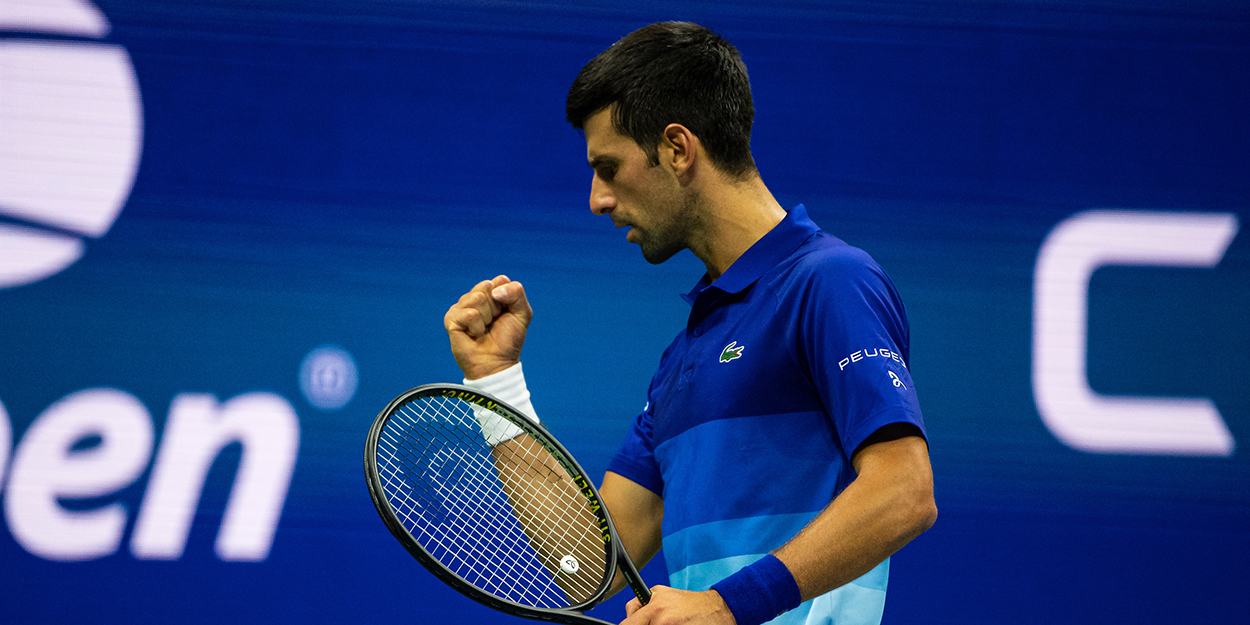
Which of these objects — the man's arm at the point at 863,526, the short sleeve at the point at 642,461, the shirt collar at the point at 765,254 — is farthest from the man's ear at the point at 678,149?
the man's arm at the point at 863,526

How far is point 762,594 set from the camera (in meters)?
1.17

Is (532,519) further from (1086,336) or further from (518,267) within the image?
(1086,336)

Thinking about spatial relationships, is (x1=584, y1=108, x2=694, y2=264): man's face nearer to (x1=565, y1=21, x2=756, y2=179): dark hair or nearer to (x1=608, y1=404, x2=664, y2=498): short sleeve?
(x1=565, y1=21, x2=756, y2=179): dark hair

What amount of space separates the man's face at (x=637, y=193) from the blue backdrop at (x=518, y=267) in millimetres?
1166

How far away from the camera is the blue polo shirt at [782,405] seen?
1.27m

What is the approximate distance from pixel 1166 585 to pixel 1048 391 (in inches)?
23.0

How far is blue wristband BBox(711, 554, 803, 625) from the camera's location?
1.17 m

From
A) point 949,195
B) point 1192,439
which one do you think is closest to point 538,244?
point 949,195

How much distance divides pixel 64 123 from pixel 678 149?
200 cm

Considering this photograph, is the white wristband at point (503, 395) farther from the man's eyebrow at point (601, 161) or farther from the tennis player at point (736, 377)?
the man's eyebrow at point (601, 161)

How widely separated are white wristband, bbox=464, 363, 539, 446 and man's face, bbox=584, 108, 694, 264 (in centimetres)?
30

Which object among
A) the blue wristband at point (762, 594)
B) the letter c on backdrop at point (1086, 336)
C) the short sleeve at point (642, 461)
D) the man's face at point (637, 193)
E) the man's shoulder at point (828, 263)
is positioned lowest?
the letter c on backdrop at point (1086, 336)

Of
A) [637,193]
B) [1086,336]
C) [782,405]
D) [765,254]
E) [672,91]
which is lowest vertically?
[1086,336]

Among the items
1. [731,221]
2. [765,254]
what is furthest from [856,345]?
[731,221]
